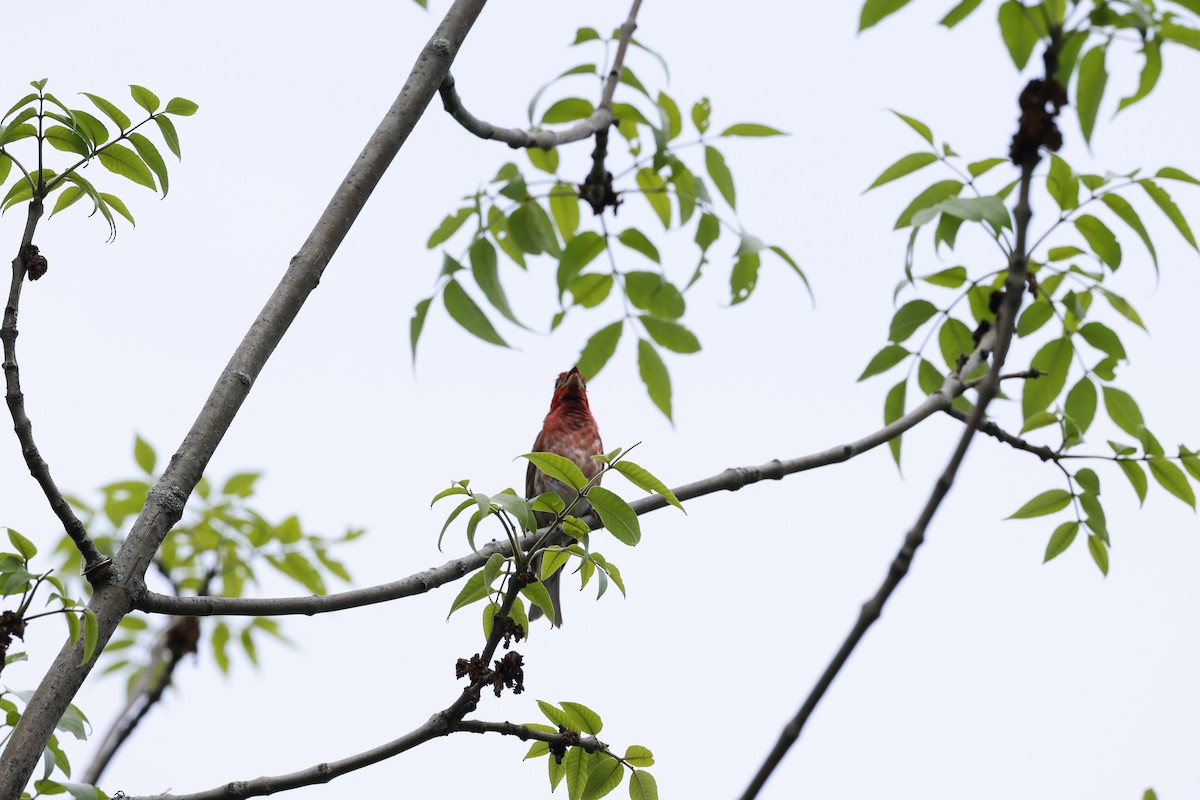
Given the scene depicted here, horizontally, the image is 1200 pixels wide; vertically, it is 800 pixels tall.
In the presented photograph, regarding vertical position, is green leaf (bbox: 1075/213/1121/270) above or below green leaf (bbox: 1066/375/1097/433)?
above

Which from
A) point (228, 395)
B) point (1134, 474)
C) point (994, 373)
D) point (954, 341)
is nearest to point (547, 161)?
point (954, 341)

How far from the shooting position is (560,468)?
2730 millimetres

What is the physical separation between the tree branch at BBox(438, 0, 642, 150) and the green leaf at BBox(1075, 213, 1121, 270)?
149 centimetres

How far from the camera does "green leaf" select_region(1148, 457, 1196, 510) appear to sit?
3603 mm

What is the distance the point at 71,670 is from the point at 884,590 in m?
1.80

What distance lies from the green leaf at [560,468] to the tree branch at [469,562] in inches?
8.7

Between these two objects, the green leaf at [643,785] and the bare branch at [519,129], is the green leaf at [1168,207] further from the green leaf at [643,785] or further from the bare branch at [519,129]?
the green leaf at [643,785]

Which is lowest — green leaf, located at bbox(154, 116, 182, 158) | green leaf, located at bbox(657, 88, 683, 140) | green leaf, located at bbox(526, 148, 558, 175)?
green leaf, located at bbox(154, 116, 182, 158)

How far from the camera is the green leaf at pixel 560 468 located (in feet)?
8.84

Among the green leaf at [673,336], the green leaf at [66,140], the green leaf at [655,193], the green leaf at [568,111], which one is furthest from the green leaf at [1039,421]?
the green leaf at [66,140]

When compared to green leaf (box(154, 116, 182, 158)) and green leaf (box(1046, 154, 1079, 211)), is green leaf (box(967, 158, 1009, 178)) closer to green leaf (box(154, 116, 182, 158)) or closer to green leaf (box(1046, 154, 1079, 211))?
green leaf (box(1046, 154, 1079, 211))

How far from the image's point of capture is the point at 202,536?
218 inches

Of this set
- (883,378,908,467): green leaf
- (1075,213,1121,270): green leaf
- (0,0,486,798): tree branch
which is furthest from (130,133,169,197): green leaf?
(1075,213,1121,270): green leaf

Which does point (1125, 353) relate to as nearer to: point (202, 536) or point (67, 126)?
point (67, 126)
